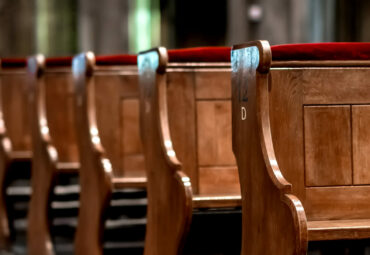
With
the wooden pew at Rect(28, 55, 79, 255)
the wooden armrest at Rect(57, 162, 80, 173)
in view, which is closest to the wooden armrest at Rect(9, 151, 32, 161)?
the wooden pew at Rect(28, 55, 79, 255)

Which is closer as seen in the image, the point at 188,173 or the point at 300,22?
the point at 188,173

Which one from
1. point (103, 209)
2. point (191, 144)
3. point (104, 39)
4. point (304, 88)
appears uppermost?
point (104, 39)

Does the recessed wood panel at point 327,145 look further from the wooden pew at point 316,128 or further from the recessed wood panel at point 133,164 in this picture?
the recessed wood panel at point 133,164

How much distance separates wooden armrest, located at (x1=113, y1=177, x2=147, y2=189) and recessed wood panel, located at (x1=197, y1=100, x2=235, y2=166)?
1.55 feet

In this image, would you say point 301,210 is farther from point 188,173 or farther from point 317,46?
point 188,173

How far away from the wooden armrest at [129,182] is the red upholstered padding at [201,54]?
64 cm

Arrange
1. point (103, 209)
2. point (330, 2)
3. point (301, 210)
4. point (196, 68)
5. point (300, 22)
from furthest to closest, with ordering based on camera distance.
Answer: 1. point (300, 22)
2. point (330, 2)
3. point (103, 209)
4. point (196, 68)
5. point (301, 210)

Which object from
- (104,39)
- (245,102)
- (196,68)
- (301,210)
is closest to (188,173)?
(196,68)

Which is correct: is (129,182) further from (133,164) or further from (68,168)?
(68,168)

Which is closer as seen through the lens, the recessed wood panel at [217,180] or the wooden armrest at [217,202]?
the wooden armrest at [217,202]

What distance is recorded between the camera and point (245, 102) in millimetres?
2301

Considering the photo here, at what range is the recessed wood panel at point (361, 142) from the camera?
2305 mm

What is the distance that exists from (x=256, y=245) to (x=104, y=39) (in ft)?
21.0

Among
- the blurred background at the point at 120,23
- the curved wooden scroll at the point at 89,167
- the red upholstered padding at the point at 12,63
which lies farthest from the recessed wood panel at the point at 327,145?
the blurred background at the point at 120,23
